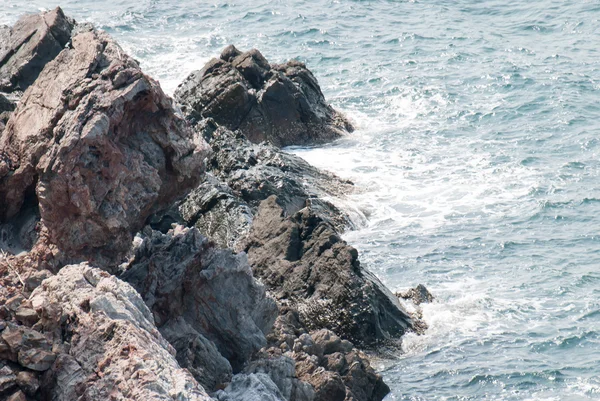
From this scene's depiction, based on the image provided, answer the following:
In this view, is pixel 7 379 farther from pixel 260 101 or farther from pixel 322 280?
pixel 260 101

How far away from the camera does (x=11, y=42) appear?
1021 inches

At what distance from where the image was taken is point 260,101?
111ft

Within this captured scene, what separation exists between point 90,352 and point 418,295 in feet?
46.1

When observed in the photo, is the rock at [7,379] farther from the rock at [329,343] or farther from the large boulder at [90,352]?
the rock at [329,343]

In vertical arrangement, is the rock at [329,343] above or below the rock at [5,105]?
below

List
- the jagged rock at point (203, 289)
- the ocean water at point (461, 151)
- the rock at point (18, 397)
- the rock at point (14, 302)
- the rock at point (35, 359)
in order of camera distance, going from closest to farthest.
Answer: the rock at point (18, 397), the rock at point (35, 359), the rock at point (14, 302), the jagged rock at point (203, 289), the ocean water at point (461, 151)

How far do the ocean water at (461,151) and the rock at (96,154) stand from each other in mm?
7411

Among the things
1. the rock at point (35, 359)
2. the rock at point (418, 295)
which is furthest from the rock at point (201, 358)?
the rock at point (418, 295)

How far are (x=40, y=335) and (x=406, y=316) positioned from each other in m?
12.8

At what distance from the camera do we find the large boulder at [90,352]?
387 inches

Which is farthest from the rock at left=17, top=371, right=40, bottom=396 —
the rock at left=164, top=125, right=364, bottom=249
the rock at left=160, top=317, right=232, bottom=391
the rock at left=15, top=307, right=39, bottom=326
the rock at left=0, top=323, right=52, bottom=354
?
the rock at left=164, top=125, right=364, bottom=249

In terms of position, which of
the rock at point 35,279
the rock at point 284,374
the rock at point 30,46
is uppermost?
the rock at point 30,46

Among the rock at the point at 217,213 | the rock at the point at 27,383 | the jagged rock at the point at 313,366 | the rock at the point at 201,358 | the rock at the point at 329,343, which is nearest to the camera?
the rock at the point at 27,383

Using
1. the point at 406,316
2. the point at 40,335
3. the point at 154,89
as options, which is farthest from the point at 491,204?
the point at 40,335
